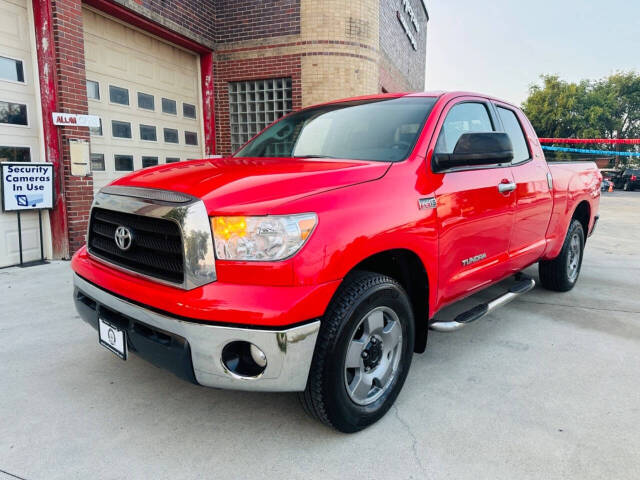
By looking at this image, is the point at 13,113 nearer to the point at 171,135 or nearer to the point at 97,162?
the point at 97,162

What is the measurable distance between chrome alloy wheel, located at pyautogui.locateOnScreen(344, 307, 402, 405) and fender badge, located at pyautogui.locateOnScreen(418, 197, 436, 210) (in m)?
0.60

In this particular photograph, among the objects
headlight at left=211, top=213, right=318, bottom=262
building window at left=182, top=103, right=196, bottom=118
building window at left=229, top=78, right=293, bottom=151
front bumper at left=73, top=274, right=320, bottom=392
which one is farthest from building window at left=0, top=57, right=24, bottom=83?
headlight at left=211, top=213, right=318, bottom=262

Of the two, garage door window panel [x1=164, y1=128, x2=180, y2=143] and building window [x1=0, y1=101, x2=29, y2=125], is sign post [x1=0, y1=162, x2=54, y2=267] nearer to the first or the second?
building window [x1=0, y1=101, x2=29, y2=125]

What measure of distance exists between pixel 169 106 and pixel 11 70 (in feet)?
9.48

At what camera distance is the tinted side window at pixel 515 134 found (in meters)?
3.85

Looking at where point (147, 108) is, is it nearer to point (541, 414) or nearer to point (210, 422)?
point (210, 422)

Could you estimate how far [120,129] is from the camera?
7.51 m

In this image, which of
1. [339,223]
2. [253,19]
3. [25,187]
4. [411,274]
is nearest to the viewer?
[339,223]

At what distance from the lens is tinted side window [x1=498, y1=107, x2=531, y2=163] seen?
385cm

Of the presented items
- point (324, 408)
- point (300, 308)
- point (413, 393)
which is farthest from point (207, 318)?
point (413, 393)

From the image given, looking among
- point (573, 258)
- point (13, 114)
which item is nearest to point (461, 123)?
point (573, 258)

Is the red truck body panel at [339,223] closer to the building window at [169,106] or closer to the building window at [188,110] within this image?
the building window at [169,106]

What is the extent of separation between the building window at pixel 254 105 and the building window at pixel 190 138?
762mm

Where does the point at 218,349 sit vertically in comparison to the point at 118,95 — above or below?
below
